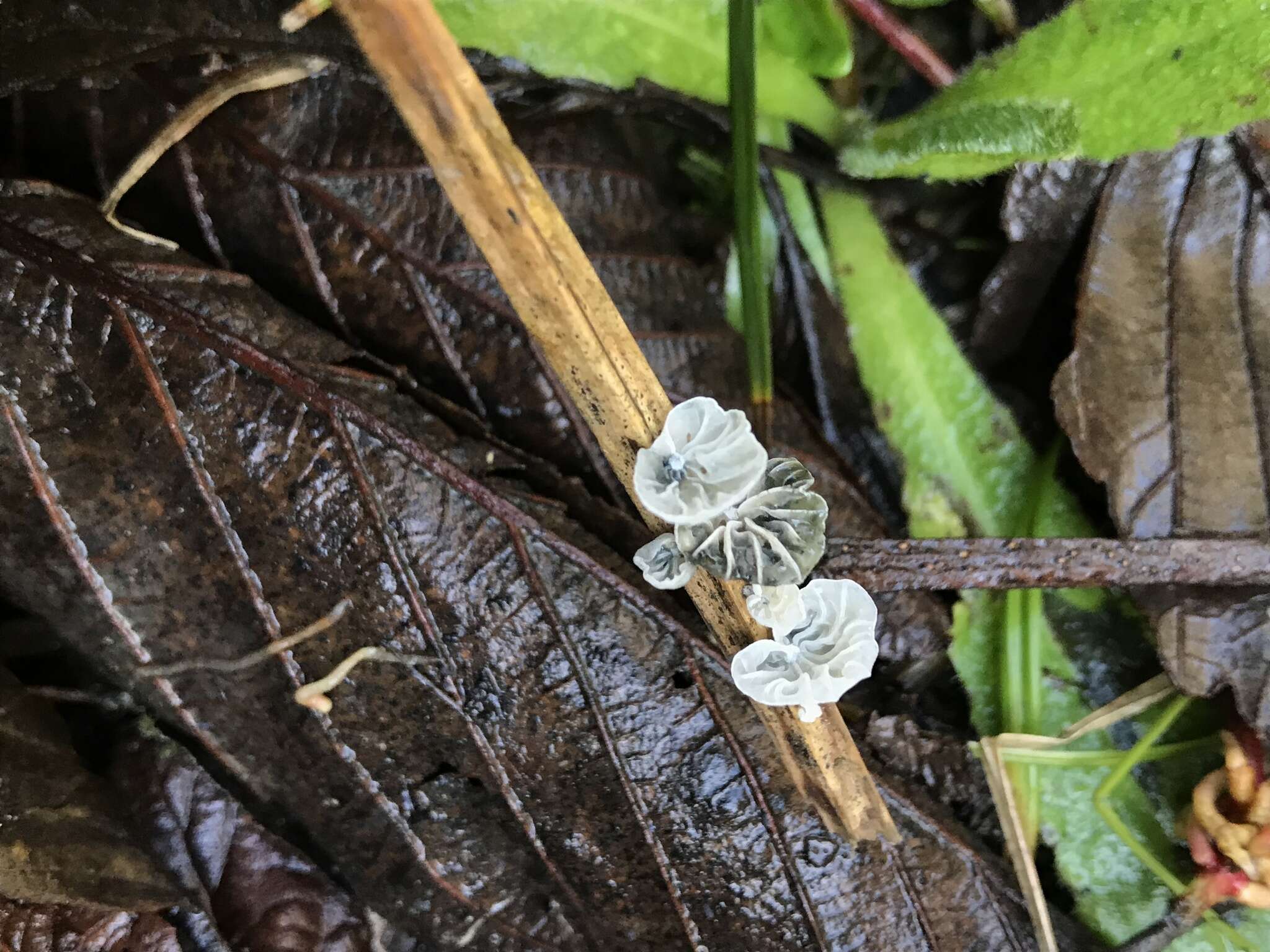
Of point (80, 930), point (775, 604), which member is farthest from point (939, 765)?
point (80, 930)

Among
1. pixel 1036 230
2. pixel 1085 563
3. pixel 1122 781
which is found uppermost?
pixel 1036 230

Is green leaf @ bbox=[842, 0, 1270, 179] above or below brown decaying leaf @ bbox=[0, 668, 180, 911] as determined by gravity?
above

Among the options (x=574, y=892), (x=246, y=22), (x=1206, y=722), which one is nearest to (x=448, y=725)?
(x=574, y=892)

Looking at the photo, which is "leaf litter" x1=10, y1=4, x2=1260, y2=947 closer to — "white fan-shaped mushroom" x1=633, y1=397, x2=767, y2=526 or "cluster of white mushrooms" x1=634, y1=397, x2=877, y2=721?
"cluster of white mushrooms" x1=634, y1=397, x2=877, y2=721

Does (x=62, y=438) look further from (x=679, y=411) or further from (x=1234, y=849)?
(x=1234, y=849)

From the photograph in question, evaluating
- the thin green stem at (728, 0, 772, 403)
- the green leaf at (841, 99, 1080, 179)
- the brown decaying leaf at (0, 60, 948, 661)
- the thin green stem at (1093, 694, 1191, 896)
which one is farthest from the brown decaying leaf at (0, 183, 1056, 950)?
the green leaf at (841, 99, 1080, 179)

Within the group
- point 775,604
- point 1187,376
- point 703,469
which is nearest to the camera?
point 703,469

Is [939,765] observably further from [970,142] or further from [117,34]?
[117,34]

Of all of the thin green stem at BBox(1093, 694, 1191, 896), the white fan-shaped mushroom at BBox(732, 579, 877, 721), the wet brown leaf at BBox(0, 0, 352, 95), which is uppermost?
the wet brown leaf at BBox(0, 0, 352, 95)
